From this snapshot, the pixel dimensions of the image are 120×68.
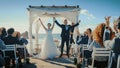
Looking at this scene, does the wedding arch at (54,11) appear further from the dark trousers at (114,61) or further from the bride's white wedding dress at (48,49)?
the dark trousers at (114,61)

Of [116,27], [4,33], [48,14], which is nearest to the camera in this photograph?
[116,27]

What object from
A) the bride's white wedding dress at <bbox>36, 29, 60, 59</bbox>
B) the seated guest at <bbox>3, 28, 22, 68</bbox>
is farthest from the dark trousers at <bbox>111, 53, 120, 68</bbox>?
the bride's white wedding dress at <bbox>36, 29, 60, 59</bbox>

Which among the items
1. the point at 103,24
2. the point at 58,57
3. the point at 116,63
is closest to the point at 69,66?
the point at 58,57

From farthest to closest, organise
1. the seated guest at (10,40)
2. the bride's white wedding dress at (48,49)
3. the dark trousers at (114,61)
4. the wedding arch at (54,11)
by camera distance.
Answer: the wedding arch at (54,11) < the bride's white wedding dress at (48,49) < the seated guest at (10,40) < the dark trousers at (114,61)

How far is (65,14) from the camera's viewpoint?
1365cm

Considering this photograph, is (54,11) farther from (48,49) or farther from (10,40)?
(10,40)

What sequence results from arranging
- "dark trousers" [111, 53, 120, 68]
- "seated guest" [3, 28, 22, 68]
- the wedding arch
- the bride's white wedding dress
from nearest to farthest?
"dark trousers" [111, 53, 120, 68] → "seated guest" [3, 28, 22, 68] → the bride's white wedding dress → the wedding arch

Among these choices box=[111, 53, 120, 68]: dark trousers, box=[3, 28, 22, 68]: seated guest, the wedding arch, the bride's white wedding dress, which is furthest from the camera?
the wedding arch

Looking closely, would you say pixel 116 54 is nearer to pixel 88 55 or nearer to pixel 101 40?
pixel 101 40

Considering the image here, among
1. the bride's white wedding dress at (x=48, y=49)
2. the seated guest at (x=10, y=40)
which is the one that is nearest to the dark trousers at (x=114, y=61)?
the seated guest at (x=10, y=40)

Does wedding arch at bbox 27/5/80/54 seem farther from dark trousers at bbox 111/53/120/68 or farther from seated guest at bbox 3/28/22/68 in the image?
dark trousers at bbox 111/53/120/68

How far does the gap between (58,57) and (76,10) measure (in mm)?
2859

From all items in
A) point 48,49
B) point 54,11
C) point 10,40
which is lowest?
point 48,49

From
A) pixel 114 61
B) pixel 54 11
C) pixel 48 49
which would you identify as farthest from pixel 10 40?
pixel 54 11
